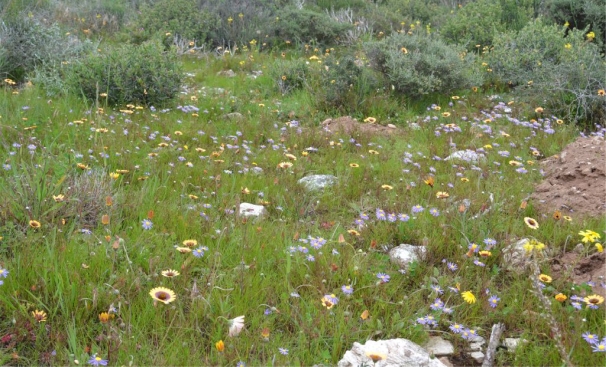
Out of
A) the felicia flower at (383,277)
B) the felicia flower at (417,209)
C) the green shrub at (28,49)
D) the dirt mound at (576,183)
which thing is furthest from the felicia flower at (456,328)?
the green shrub at (28,49)

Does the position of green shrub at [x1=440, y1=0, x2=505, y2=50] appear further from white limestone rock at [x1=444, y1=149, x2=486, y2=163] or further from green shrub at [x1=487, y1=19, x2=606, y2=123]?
white limestone rock at [x1=444, y1=149, x2=486, y2=163]

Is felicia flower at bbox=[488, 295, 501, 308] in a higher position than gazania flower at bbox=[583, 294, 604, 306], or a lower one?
lower

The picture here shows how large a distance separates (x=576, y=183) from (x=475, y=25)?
620 cm

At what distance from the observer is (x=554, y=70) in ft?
22.0

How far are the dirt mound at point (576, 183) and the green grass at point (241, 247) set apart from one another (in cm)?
14

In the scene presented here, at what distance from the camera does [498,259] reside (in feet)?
10.5

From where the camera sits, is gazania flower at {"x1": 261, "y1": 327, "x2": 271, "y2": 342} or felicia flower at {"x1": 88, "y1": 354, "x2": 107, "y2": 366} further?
gazania flower at {"x1": 261, "y1": 327, "x2": 271, "y2": 342}

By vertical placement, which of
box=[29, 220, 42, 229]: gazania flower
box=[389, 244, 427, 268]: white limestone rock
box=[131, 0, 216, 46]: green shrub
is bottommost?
box=[131, 0, 216, 46]: green shrub

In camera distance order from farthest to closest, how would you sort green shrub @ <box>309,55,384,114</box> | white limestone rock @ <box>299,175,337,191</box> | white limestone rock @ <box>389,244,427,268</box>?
green shrub @ <box>309,55,384,114</box>, white limestone rock @ <box>299,175,337,191</box>, white limestone rock @ <box>389,244,427,268</box>

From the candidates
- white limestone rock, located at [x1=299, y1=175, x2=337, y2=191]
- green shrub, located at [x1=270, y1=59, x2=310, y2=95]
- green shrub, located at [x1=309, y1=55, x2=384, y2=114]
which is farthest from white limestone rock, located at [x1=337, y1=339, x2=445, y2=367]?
green shrub, located at [x1=270, y1=59, x2=310, y2=95]

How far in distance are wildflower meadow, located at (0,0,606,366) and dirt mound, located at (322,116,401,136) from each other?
0.04 metres

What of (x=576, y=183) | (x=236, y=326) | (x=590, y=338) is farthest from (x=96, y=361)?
(x=576, y=183)

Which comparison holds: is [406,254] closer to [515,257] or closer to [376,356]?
[515,257]

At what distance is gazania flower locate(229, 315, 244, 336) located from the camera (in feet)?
7.63
